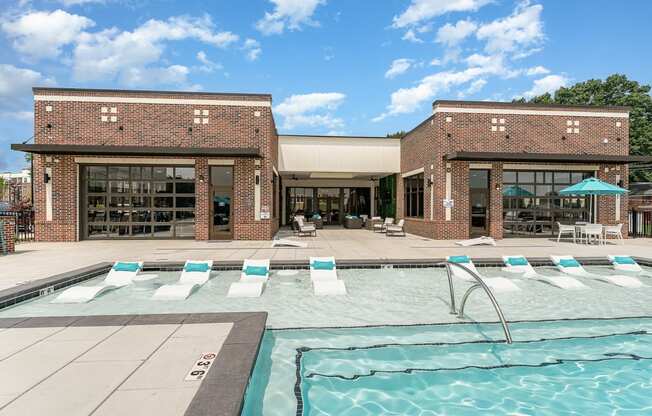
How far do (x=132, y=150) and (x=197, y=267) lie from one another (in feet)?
26.1

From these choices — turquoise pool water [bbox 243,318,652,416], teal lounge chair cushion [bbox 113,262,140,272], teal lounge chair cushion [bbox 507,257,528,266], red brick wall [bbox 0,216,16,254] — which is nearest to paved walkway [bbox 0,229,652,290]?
red brick wall [bbox 0,216,16,254]

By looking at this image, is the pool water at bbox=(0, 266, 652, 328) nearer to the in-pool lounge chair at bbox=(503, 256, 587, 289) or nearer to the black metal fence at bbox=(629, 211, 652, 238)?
the in-pool lounge chair at bbox=(503, 256, 587, 289)

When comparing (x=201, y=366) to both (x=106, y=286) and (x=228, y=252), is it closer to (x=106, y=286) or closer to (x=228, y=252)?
(x=106, y=286)

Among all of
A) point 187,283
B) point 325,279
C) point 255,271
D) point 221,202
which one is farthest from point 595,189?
point 221,202

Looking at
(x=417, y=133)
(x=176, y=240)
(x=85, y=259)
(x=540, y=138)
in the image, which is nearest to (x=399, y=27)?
(x=417, y=133)

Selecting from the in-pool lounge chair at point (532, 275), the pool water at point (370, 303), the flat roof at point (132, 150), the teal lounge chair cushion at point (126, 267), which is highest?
the flat roof at point (132, 150)

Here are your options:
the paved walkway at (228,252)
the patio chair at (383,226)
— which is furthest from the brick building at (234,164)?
the patio chair at (383,226)

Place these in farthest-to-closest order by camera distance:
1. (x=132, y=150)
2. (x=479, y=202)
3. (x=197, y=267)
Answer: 1. (x=479, y=202)
2. (x=132, y=150)
3. (x=197, y=267)

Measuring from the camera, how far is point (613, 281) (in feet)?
25.2

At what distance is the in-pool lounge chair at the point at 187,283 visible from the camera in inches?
256

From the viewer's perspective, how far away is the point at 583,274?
8414 mm

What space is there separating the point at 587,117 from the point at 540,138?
2.49 m

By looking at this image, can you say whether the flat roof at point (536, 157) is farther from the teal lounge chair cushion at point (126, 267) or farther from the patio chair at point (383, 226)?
the teal lounge chair cushion at point (126, 267)

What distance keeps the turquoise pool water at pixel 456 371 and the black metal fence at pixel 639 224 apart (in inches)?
587
